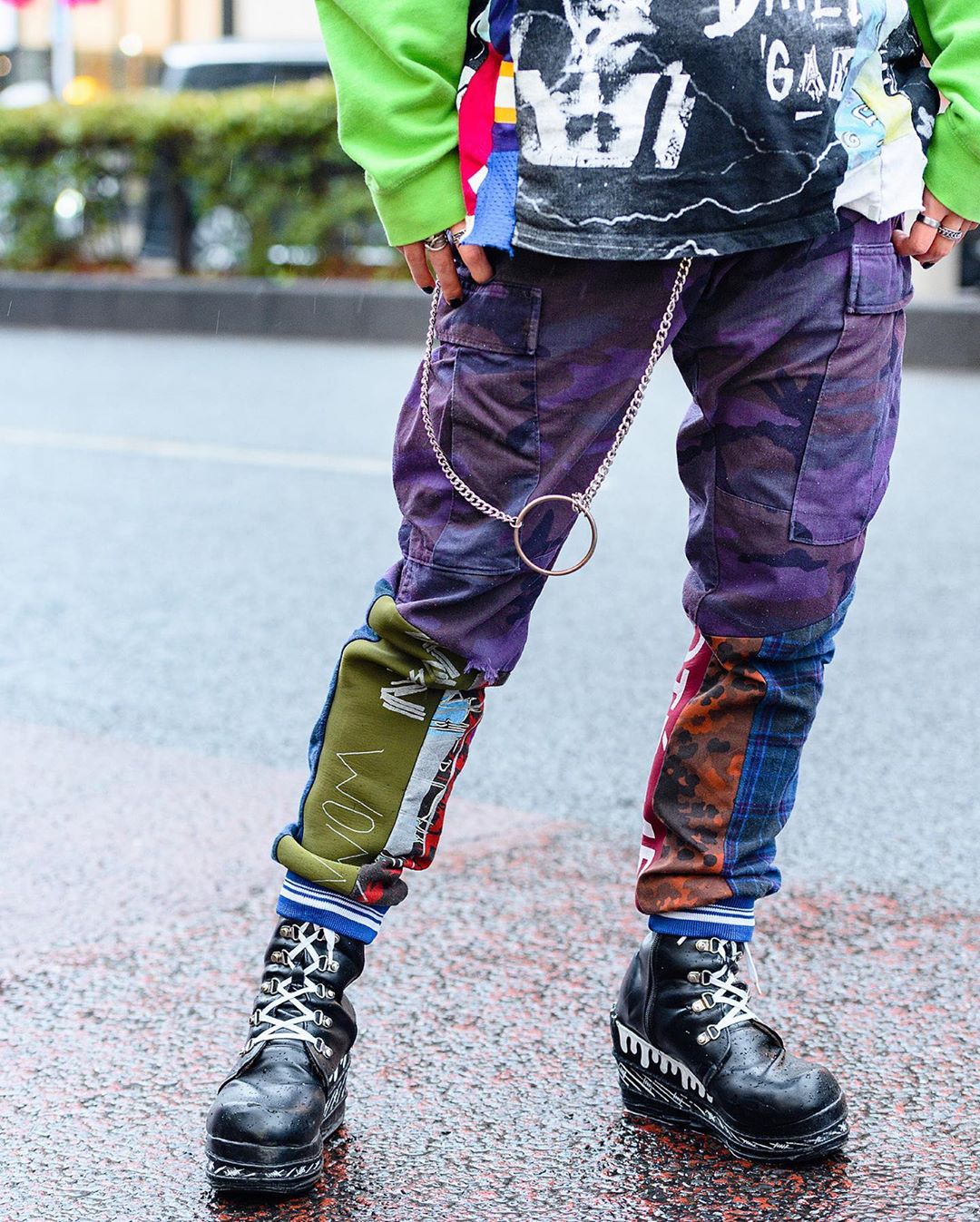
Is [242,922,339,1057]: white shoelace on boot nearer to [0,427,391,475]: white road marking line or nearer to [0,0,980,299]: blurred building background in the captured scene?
[0,427,391,475]: white road marking line

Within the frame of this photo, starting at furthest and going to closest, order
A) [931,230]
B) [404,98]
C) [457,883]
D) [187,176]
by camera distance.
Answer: [187,176]
[457,883]
[931,230]
[404,98]

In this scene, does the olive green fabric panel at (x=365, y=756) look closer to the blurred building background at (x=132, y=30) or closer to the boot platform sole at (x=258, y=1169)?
the boot platform sole at (x=258, y=1169)

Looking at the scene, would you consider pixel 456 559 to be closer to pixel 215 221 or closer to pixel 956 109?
pixel 956 109

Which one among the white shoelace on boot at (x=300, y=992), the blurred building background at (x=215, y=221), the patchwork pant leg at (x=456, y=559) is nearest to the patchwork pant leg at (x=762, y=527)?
the patchwork pant leg at (x=456, y=559)

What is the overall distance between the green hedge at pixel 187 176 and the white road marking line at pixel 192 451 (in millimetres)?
5155

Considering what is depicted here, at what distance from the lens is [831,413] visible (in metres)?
1.77

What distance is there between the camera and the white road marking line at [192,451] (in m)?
6.44

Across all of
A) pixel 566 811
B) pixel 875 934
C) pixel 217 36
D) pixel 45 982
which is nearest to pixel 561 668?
pixel 566 811

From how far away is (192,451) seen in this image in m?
6.78

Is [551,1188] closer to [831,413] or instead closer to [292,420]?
[831,413]

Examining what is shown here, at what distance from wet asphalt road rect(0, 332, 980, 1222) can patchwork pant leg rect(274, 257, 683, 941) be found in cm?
28

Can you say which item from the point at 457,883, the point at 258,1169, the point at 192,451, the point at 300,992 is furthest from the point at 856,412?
the point at 192,451

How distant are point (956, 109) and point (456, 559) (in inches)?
24.6

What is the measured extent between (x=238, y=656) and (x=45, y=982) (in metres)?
1.76
